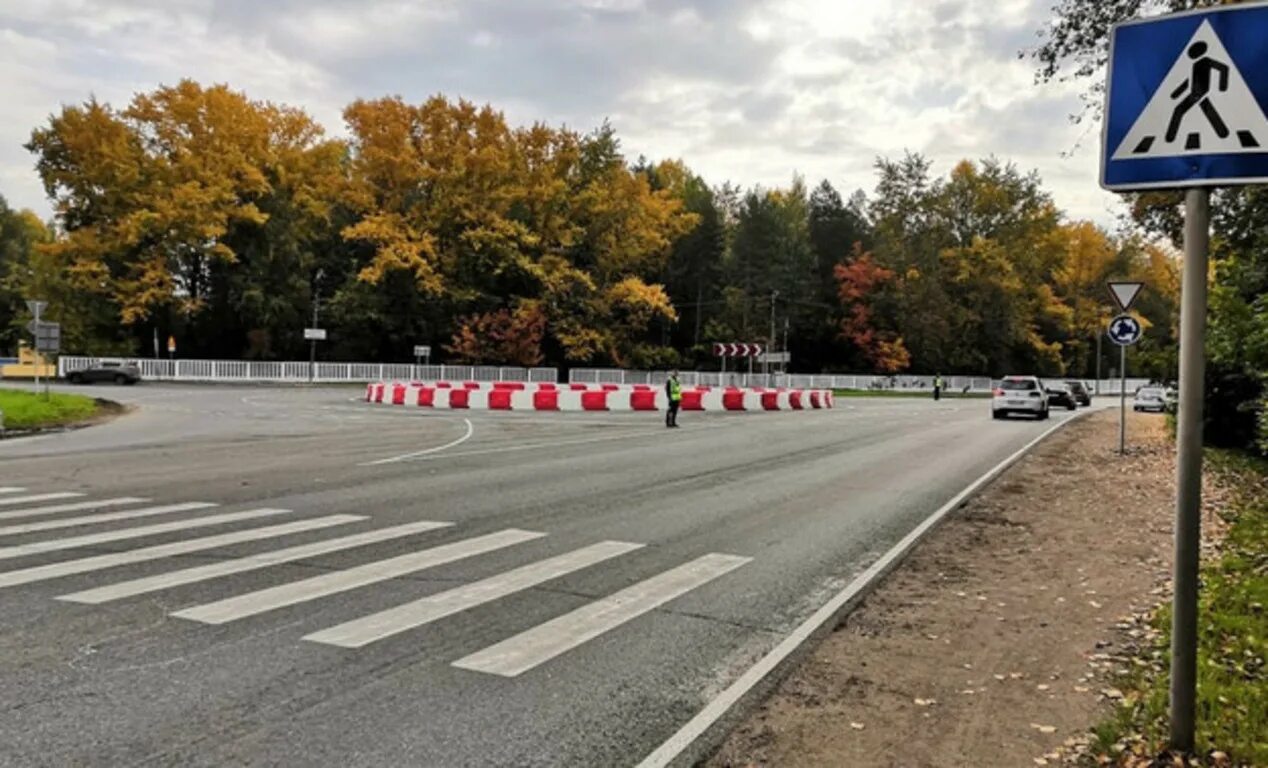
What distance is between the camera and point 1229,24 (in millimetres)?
3346

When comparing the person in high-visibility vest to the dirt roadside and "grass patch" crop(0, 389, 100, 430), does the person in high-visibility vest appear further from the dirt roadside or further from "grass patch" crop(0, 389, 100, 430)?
"grass patch" crop(0, 389, 100, 430)

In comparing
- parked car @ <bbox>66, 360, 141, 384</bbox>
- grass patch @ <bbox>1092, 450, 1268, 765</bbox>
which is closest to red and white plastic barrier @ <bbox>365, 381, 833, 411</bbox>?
parked car @ <bbox>66, 360, 141, 384</bbox>

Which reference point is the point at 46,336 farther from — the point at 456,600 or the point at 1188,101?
the point at 1188,101

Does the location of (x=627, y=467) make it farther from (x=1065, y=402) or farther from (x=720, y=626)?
(x=1065, y=402)

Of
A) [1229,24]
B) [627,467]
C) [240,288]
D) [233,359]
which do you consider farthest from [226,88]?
[1229,24]

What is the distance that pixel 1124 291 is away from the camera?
17453 mm

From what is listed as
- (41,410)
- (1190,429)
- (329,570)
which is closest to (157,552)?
(329,570)

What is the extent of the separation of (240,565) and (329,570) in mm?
725

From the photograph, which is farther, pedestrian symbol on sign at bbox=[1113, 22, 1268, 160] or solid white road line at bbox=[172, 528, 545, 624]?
solid white road line at bbox=[172, 528, 545, 624]

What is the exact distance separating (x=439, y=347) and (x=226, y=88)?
19.0m

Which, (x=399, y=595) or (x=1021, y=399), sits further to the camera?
(x=1021, y=399)

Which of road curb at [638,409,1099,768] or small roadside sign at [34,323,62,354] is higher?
small roadside sign at [34,323,62,354]

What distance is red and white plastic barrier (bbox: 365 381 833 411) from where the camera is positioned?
30.8 metres

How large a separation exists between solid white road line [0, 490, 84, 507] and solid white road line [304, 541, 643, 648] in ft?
20.6
